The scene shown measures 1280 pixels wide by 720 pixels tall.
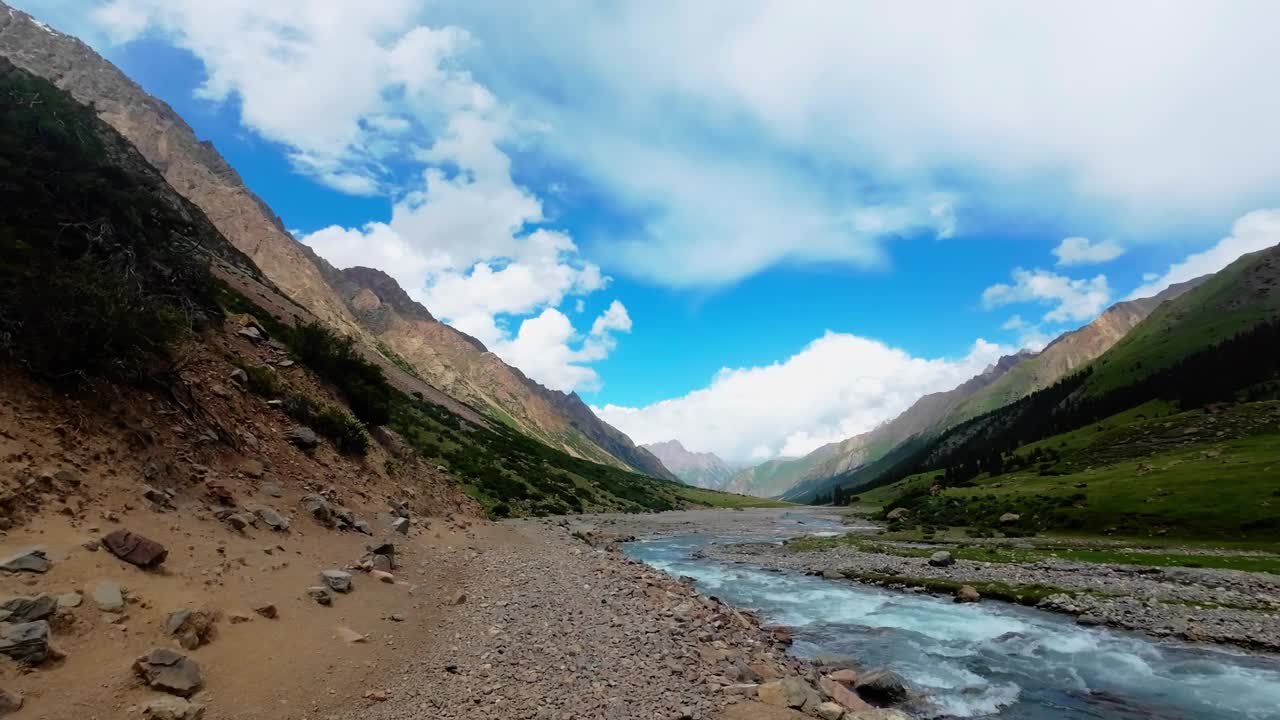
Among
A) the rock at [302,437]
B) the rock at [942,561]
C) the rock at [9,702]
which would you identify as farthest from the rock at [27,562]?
the rock at [942,561]

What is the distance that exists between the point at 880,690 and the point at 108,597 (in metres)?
18.8

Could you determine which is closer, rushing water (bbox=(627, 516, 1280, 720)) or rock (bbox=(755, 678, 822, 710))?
rock (bbox=(755, 678, 822, 710))

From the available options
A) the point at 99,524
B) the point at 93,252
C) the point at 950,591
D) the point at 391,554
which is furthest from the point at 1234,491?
the point at 93,252

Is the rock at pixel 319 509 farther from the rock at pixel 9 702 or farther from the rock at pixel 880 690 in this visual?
the rock at pixel 880 690

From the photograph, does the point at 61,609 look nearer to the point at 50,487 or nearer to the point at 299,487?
the point at 50,487

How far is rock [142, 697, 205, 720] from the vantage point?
8.43 meters

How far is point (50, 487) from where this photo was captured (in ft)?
42.9

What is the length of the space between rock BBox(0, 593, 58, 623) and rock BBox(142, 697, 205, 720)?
104 inches

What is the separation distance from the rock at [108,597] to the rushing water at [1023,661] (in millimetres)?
19398

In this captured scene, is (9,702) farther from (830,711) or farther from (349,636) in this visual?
(830,711)

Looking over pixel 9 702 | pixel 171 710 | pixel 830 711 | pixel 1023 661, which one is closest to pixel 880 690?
pixel 830 711

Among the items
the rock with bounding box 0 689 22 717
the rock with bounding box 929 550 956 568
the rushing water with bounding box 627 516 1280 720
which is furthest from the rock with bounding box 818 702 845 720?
the rock with bounding box 929 550 956 568

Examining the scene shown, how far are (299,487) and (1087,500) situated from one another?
74.7 meters

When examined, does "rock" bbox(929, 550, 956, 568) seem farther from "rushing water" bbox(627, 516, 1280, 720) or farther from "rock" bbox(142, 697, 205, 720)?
"rock" bbox(142, 697, 205, 720)
